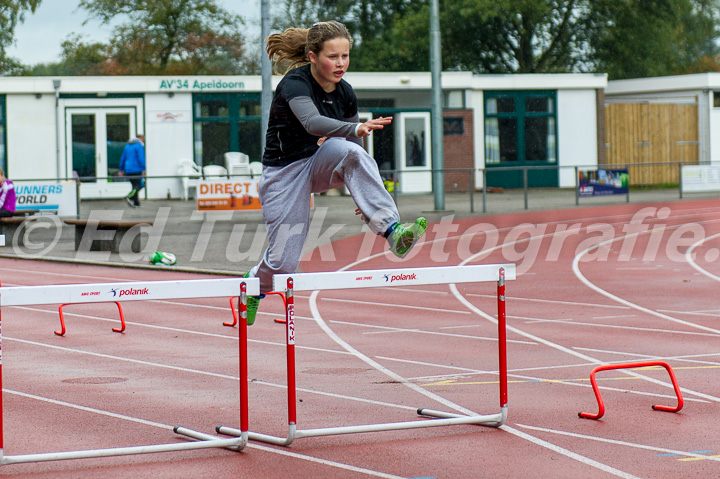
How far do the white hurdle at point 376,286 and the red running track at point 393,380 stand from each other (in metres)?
0.09

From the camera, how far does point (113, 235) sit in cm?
1894

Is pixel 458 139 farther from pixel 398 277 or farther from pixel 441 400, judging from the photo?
pixel 398 277

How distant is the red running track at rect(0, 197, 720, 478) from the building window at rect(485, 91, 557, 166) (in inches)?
830

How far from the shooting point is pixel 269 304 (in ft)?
42.8

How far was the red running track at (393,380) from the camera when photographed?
5668mm

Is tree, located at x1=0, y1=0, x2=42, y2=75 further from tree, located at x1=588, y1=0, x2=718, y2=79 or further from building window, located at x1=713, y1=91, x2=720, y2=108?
building window, located at x1=713, y1=91, x2=720, y2=108

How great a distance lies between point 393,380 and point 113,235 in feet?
38.9

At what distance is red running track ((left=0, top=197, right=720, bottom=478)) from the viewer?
5668 mm

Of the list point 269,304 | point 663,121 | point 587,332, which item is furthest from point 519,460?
point 663,121

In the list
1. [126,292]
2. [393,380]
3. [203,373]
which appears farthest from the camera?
[203,373]

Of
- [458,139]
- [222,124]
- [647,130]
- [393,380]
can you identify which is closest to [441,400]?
[393,380]

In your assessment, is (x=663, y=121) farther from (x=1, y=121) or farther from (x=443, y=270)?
(x=443, y=270)

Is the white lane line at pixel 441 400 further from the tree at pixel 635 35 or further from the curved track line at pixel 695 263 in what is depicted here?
the tree at pixel 635 35

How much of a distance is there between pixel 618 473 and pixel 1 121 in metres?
29.2
